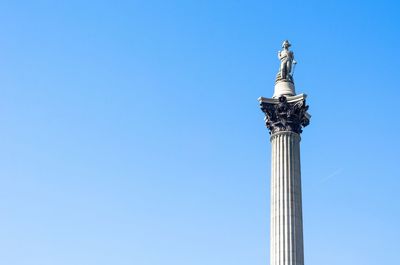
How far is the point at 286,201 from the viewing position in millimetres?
37625

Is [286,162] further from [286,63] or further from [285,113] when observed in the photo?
[286,63]

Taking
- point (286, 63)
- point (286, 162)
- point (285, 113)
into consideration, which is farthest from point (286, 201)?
point (286, 63)

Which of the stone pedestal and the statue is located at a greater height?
the statue

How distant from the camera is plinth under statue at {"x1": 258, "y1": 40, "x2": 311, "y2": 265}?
36656 mm

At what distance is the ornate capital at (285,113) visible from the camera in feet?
132

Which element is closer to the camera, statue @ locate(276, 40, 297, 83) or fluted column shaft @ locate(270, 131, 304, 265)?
fluted column shaft @ locate(270, 131, 304, 265)

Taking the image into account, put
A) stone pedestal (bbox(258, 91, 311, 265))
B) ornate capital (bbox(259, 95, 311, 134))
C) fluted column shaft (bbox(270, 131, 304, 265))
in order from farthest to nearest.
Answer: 1. ornate capital (bbox(259, 95, 311, 134))
2. stone pedestal (bbox(258, 91, 311, 265))
3. fluted column shaft (bbox(270, 131, 304, 265))

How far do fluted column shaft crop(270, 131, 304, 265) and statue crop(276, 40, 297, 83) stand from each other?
3987 millimetres

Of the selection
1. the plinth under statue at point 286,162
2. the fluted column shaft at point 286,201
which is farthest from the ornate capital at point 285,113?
the fluted column shaft at point 286,201

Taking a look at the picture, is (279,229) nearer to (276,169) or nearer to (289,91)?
(276,169)

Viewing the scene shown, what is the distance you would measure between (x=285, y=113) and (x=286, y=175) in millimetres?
3872

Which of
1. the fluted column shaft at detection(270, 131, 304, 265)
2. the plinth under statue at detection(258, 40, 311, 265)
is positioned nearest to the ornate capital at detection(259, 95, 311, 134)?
the plinth under statue at detection(258, 40, 311, 265)

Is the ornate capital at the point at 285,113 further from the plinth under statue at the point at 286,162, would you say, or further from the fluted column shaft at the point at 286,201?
the fluted column shaft at the point at 286,201

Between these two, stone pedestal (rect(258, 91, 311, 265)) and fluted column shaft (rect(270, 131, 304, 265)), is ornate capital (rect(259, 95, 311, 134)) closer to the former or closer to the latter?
stone pedestal (rect(258, 91, 311, 265))
